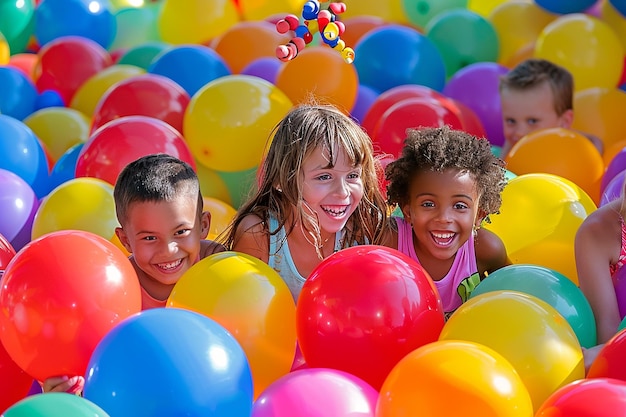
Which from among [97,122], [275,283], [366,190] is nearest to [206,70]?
[97,122]

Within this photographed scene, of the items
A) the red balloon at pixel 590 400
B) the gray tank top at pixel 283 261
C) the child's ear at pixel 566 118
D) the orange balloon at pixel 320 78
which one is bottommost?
the gray tank top at pixel 283 261

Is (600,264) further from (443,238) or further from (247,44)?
(247,44)

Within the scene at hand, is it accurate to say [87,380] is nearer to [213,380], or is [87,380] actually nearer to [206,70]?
[213,380]

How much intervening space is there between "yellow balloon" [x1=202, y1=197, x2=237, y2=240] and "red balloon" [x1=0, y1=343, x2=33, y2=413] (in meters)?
0.98

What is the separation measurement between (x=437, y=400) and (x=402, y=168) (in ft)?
3.67

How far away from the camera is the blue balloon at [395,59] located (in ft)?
14.6

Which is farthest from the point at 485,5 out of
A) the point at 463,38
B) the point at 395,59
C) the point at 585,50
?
the point at 395,59

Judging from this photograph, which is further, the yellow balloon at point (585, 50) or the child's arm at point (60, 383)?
the yellow balloon at point (585, 50)

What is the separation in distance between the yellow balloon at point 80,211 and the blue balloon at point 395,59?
1825mm

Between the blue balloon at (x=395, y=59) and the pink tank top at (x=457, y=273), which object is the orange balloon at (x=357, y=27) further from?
the pink tank top at (x=457, y=273)

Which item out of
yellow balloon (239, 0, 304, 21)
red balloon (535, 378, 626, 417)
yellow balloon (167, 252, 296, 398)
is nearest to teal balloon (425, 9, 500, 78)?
yellow balloon (239, 0, 304, 21)

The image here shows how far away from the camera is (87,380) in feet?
6.13

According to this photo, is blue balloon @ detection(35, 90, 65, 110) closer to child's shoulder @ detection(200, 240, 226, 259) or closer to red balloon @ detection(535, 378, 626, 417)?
child's shoulder @ detection(200, 240, 226, 259)

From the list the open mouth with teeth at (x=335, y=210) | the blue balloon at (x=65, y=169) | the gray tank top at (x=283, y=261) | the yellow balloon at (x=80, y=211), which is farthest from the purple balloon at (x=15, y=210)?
the open mouth with teeth at (x=335, y=210)
